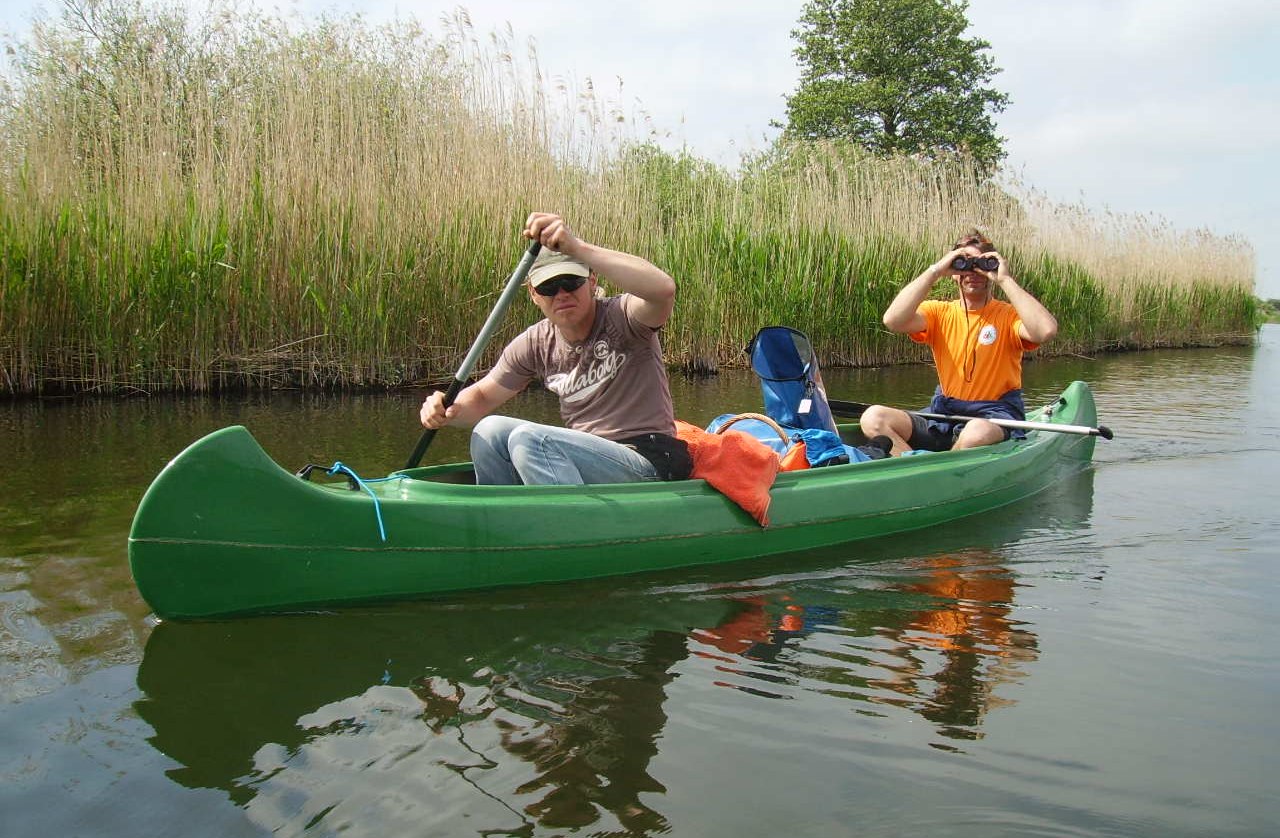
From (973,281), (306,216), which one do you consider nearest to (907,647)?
(973,281)

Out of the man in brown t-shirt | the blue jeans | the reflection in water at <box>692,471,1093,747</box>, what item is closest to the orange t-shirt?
the reflection in water at <box>692,471,1093,747</box>

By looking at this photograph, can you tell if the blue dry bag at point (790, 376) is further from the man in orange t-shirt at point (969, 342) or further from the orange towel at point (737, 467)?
the orange towel at point (737, 467)

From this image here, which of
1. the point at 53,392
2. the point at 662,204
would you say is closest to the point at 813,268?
the point at 662,204

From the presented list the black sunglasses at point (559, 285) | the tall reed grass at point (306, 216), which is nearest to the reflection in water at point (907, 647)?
the black sunglasses at point (559, 285)

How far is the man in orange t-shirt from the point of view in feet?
18.1

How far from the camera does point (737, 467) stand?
4.15m

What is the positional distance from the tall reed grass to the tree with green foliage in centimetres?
1837

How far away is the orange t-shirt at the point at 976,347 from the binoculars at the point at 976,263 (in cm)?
29

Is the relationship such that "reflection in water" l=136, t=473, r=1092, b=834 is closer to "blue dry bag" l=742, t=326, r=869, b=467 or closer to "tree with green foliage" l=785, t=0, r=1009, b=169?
"blue dry bag" l=742, t=326, r=869, b=467

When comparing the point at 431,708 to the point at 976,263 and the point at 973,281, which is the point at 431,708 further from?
the point at 973,281

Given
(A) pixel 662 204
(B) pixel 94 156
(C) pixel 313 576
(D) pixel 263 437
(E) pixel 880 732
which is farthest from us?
(A) pixel 662 204

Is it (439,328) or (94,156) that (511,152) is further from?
(94,156)

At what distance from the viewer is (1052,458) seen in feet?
19.8

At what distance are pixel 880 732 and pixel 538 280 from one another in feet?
6.04
